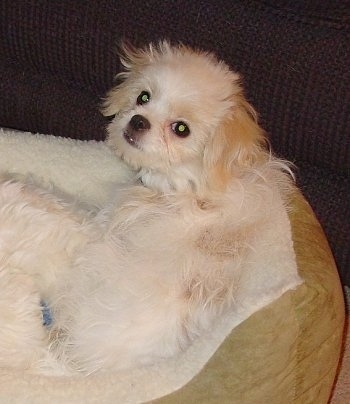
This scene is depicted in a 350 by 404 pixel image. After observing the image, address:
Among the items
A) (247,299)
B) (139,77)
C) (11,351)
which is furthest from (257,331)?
(139,77)

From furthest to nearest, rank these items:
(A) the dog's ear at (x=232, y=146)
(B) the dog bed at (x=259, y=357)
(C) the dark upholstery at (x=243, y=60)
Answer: (C) the dark upholstery at (x=243, y=60) → (A) the dog's ear at (x=232, y=146) → (B) the dog bed at (x=259, y=357)

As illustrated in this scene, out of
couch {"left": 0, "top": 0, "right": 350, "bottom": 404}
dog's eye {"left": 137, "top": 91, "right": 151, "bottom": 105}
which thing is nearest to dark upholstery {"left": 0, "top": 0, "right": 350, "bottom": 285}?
couch {"left": 0, "top": 0, "right": 350, "bottom": 404}

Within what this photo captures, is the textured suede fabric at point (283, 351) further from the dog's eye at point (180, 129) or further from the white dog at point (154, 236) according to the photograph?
the dog's eye at point (180, 129)

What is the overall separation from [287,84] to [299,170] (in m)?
0.21

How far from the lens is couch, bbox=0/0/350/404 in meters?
1.18

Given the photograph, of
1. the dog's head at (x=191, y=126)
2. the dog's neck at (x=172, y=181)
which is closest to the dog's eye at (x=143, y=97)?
the dog's head at (x=191, y=126)

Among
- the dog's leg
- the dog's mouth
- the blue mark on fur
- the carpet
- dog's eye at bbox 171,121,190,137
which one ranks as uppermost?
dog's eye at bbox 171,121,190,137

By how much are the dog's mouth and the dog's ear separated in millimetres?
131

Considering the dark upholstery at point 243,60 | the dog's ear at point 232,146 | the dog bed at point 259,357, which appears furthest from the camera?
the dark upholstery at point 243,60

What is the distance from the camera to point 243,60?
4.90 feet

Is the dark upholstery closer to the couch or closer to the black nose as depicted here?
the couch

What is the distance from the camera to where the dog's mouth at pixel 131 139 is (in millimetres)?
1316

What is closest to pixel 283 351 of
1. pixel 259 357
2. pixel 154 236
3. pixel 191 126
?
pixel 259 357

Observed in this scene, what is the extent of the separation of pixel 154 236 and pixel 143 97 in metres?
0.27
